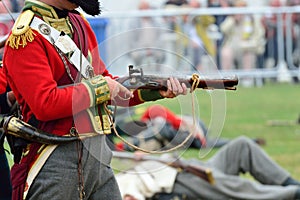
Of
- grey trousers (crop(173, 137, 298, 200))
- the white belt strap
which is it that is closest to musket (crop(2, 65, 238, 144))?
the white belt strap

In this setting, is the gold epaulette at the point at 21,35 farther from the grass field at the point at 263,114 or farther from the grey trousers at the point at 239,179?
the grey trousers at the point at 239,179

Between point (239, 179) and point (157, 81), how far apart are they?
3.86m

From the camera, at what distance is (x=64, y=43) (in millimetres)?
4125

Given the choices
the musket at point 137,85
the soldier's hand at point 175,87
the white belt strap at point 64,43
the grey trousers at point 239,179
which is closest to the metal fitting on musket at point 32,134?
the musket at point 137,85

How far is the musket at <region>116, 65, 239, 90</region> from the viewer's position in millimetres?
4141

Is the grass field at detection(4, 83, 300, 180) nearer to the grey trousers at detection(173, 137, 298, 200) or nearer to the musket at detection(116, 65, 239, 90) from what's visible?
the musket at detection(116, 65, 239, 90)

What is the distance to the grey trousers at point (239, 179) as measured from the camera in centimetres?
776

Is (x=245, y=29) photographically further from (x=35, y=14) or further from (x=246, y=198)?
(x=35, y=14)

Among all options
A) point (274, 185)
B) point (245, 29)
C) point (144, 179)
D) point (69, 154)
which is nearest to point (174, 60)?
point (69, 154)

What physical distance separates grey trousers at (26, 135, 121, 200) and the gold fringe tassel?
1.70ft

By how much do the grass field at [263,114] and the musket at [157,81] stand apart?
Result: 0.07 metres

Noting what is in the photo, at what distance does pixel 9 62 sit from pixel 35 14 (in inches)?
9.8

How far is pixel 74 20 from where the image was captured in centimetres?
431

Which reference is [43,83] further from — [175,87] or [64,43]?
Answer: [175,87]
